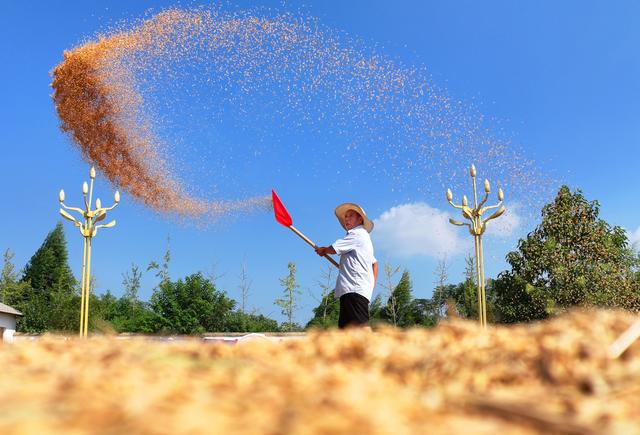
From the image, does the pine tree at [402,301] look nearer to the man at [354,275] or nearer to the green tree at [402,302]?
the green tree at [402,302]

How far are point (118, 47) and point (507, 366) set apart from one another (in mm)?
9897

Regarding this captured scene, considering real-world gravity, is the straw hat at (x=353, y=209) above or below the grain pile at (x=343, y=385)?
above

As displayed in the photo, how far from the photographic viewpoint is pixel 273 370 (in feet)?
4.06

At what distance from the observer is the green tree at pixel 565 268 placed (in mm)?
19016

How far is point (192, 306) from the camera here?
20375 mm

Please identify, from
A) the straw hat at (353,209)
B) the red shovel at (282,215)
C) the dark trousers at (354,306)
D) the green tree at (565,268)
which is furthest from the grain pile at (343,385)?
the green tree at (565,268)

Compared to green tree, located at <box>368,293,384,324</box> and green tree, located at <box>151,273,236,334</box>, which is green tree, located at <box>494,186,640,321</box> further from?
green tree, located at <box>151,273,236,334</box>

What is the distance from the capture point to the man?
5.44 metres

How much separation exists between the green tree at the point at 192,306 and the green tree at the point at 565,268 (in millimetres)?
10075

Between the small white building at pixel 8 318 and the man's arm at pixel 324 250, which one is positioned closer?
the man's arm at pixel 324 250

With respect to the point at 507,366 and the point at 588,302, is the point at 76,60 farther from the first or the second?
the point at 588,302

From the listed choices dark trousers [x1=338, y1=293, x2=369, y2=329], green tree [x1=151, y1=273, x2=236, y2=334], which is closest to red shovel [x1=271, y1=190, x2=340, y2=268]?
dark trousers [x1=338, y1=293, x2=369, y2=329]

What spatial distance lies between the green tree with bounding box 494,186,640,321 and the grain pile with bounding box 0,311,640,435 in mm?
18222

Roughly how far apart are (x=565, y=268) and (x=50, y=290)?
22.7m
